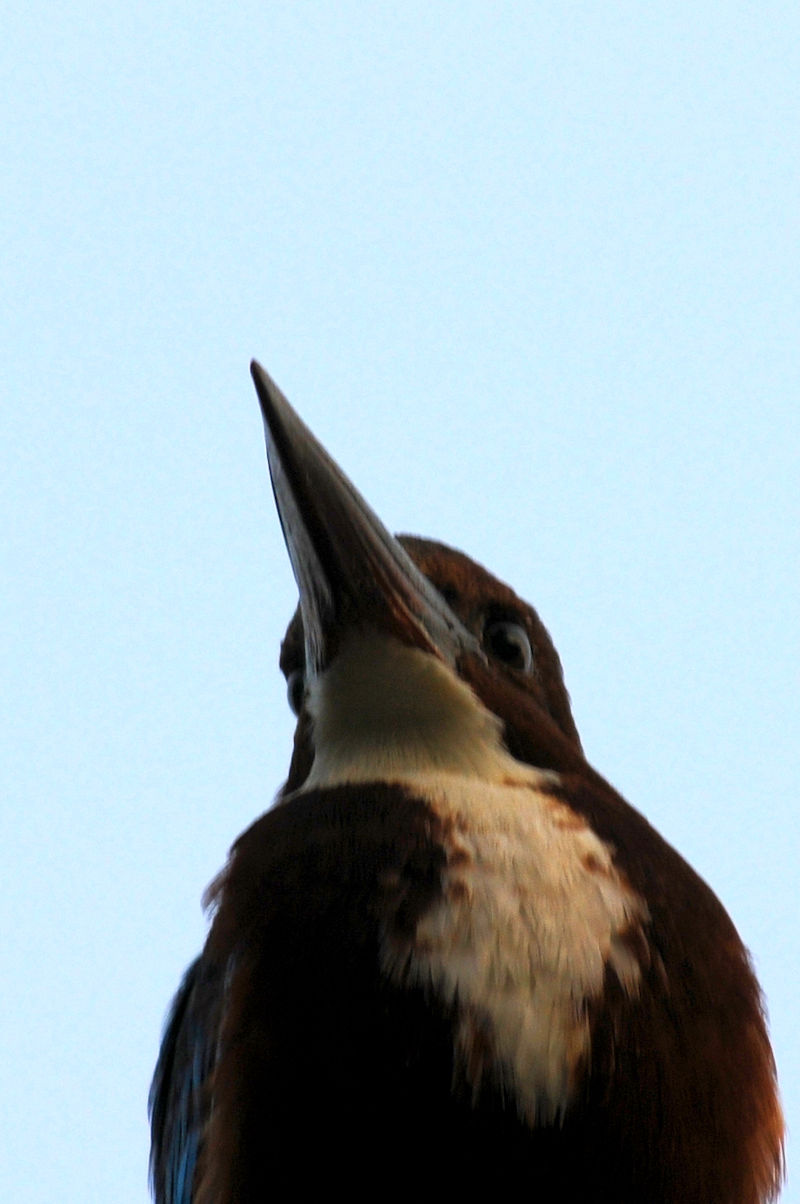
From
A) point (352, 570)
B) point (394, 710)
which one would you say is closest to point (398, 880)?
point (394, 710)

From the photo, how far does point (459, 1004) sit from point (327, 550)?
1338mm

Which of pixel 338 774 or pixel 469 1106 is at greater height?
pixel 338 774

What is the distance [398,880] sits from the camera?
10.7 ft

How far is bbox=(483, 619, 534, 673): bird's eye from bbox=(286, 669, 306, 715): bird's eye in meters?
0.50

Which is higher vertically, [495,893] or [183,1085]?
[495,893]

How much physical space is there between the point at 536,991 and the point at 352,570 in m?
1.29

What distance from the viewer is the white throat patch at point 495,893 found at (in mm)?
3068

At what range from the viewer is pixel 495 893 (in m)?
3.24

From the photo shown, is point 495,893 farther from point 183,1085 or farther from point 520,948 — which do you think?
point 183,1085

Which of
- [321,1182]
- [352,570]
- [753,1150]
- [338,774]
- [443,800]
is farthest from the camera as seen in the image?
[352,570]

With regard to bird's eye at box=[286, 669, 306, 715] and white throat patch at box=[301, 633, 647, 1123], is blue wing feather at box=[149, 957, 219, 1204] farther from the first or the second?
bird's eye at box=[286, 669, 306, 715]

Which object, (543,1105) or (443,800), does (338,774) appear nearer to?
(443,800)

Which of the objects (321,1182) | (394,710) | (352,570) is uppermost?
(352,570)

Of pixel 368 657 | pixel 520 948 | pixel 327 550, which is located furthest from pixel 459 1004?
pixel 327 550
